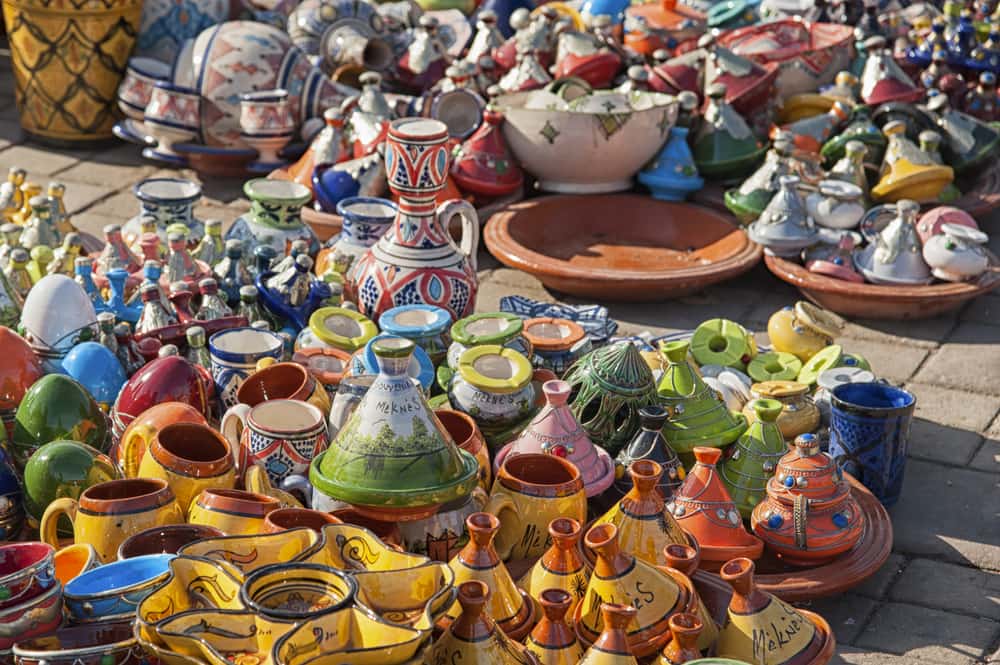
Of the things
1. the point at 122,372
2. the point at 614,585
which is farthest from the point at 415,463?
the point at 122,372

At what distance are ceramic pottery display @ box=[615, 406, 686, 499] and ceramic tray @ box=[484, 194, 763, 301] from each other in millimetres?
1907

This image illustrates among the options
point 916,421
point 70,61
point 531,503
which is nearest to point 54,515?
point 531,503

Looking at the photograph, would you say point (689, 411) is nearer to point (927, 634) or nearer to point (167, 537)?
point (927, 634)

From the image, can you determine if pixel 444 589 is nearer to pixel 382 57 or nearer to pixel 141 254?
pixel 141 254

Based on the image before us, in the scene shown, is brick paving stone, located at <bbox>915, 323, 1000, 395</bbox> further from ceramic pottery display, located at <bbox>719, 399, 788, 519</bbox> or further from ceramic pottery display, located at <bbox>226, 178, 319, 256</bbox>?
ceramic pottery display, located at <bbox>226, 178, 319, 256</bbox>

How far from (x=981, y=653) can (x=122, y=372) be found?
2377 millimetres

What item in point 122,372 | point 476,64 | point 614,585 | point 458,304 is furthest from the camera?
point 476,64

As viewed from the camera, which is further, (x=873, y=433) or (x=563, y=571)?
(x=873, y=433)

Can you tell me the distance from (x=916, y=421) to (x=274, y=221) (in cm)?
233

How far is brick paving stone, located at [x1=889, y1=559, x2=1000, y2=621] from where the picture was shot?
3.99 meters

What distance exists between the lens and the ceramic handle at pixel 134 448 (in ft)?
11.6

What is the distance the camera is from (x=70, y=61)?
747 cm

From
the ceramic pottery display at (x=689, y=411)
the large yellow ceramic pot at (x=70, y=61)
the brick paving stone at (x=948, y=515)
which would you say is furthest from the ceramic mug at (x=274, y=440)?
the large yellow ceramic pot at (x=70, y=61)

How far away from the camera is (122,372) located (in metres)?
4.08
